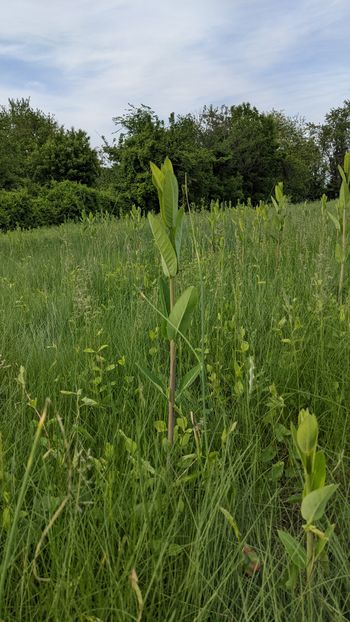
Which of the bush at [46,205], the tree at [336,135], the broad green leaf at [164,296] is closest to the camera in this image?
the broad green leaf at [164,296]

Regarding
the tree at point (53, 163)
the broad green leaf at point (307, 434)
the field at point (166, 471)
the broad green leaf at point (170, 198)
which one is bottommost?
the field at point (166, 471)

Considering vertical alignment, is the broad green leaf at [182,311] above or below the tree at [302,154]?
below

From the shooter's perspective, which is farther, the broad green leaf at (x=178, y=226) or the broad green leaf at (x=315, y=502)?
the broad green leaf at (x=178, y=226)

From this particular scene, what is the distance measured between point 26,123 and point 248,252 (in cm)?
4126

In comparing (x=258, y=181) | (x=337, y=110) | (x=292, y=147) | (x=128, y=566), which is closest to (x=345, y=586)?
(x=128, y=566)

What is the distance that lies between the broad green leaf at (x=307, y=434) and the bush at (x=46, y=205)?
12.3 m

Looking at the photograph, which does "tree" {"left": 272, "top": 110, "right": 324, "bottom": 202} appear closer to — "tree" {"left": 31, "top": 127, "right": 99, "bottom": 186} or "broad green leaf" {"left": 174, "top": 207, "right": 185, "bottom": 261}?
"tree" {"left": 31, "top": 127, "right": 99, "bottom": 186}

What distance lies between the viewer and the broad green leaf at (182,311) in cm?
115

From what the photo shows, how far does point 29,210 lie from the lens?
14.3m

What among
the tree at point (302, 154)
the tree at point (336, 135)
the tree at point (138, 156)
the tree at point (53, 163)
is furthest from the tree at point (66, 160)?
the tree at point (336, 135)

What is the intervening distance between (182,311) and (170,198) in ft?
0.93

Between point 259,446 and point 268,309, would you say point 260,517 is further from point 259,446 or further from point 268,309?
point 268,309

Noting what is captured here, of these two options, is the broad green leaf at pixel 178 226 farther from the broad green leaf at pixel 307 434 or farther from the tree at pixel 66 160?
the tree at pixel 66 160

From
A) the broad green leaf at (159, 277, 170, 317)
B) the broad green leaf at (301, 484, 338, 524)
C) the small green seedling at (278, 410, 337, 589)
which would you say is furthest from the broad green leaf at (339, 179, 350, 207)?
the broad green leaf at (301, 484, 338, 524)
